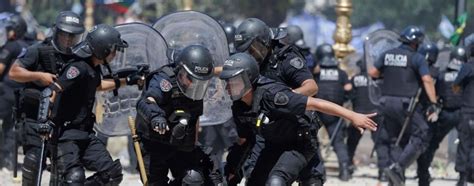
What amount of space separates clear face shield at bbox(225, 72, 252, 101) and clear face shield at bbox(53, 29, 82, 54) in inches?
73.8

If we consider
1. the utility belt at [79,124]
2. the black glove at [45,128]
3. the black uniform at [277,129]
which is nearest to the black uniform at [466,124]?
the black uniform at [277,129]

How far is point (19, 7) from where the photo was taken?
87.0ft

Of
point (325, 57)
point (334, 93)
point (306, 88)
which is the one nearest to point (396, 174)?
point (334, 93)

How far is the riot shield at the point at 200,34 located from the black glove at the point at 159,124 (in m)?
2.96

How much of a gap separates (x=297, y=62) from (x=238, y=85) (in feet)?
3.12

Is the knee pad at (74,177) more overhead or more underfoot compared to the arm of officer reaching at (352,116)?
more underfoot

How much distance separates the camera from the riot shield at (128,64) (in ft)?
35.3

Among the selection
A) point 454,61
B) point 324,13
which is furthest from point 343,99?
point 324,13

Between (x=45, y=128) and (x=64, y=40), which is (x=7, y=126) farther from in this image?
(x=45, y=128)

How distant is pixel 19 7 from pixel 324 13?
2423cm

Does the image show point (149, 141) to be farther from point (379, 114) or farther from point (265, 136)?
point (379, 114)

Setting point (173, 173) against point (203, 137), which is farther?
point (203, 137)

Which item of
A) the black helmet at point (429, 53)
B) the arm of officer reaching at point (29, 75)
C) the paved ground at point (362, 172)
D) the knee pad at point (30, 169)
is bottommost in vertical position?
the paved ground at point (362, 172)

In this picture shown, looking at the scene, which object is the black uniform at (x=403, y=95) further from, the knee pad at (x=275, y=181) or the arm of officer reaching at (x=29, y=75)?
the knee pad at (x=275, y=181)
